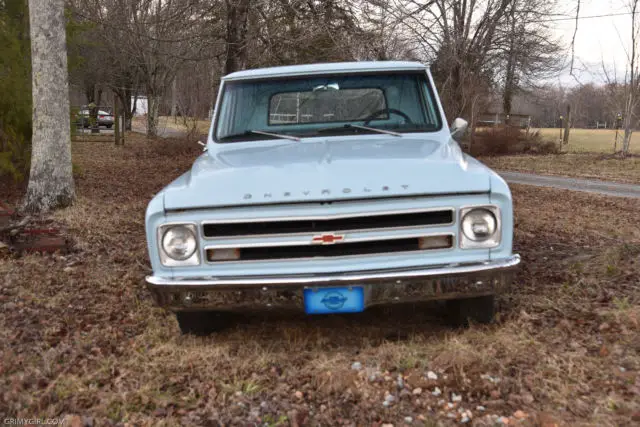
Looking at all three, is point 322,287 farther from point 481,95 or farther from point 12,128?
point 481,95

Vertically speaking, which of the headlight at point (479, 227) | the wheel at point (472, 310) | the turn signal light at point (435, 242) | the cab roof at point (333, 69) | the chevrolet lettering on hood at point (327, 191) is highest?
the cab roof at point (333, 69)

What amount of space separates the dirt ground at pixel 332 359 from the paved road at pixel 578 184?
21.7ft

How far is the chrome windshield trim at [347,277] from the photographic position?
306 centimetres

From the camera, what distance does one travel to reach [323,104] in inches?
175

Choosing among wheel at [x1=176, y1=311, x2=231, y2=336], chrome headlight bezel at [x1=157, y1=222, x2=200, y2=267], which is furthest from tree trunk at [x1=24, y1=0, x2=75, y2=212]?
chrome headlight bezel at [x1=157, y1=222, x2=200, y2=267]

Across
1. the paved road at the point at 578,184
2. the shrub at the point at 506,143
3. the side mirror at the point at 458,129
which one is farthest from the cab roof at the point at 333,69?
the shrub at the point at 506,143

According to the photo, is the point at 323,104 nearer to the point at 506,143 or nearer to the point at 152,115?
the point at 506,143

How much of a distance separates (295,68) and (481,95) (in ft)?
50.6

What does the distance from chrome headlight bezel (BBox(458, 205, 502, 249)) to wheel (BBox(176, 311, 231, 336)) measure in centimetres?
164

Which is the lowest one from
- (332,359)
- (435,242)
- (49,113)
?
(332,359)

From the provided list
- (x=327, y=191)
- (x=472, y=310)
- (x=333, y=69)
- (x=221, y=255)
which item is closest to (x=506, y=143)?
(x=333, y=69)

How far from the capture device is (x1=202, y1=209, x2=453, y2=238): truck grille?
10.2 feet

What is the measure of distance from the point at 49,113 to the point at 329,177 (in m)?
5.86

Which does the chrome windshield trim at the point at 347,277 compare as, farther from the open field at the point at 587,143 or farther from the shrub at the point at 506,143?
the open field at the point at 587,143
